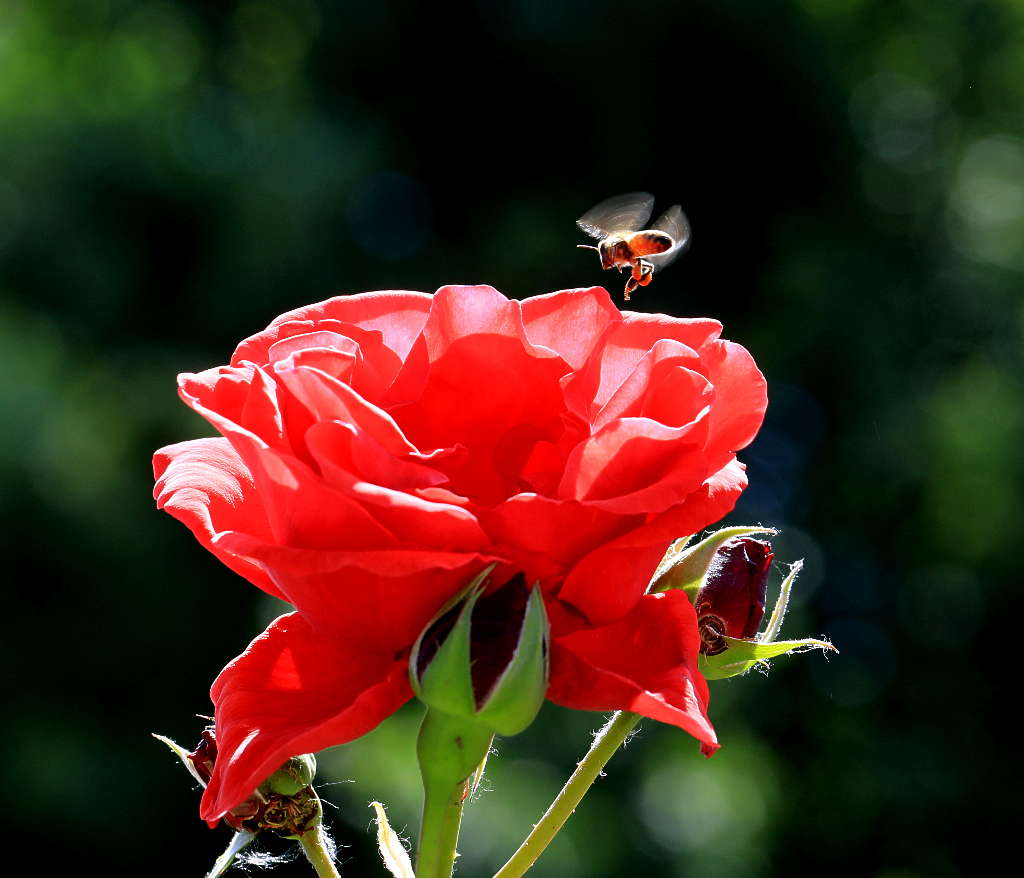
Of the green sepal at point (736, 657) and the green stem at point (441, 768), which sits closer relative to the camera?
the green stem at point (441, 768)

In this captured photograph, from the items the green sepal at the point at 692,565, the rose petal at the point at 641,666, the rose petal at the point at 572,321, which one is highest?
the rose petal at the point at 572,321

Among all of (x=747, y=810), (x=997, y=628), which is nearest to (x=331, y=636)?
(x=747, y=810)

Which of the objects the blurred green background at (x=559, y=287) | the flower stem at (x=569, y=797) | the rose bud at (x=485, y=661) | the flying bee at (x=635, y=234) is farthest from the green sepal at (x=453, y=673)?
the blurred green background at (x=559, y=287)

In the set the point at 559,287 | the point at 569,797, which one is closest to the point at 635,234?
the point at 569,797

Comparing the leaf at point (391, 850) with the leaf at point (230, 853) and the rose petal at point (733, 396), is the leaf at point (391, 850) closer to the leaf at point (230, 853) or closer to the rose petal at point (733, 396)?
the leaf at point (230, 853)

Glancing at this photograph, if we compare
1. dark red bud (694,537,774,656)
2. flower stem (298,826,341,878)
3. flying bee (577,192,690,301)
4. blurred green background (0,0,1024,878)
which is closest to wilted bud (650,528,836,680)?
dark red bud (694,537,774,656)

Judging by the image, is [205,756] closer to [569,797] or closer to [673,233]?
[569,797]

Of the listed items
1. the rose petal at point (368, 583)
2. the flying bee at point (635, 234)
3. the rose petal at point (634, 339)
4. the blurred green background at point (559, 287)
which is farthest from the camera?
the blurred green background at point (559, 287)

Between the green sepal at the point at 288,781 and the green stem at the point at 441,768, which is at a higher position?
the green stem at the point at 441,768
